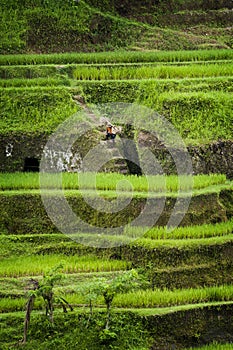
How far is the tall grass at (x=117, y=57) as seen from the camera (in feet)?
64.0

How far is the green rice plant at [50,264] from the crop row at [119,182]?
157 cm

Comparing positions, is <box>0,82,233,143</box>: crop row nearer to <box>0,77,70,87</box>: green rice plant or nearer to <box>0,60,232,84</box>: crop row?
<box>0,77,70,87</box>: green rice plant

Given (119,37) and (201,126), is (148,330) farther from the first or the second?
(119,37)

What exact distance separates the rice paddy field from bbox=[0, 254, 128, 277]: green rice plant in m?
0.01

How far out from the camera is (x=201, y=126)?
17.9 m

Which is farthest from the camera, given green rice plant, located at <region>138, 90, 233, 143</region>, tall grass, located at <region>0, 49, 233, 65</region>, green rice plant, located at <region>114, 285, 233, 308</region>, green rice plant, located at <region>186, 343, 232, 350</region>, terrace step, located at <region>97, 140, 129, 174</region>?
tall grass, located at <region>0, 49, 233, 65</region>

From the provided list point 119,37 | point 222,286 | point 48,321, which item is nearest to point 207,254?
point 222,286

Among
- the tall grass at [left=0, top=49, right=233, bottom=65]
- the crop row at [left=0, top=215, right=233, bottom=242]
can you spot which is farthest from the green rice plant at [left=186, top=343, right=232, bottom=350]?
the tall grass at [left=0, top=49, right=233, bottom=65]

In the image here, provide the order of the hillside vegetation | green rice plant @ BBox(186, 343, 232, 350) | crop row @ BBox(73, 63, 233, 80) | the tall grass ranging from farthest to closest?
the hillside vegetation, the tall grass, crop row @ BBox(73, 63, 233, 80), green rice plant @ BBox(186, 343, 232, 350)

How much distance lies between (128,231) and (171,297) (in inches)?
59.1

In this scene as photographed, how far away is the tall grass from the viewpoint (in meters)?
19.5

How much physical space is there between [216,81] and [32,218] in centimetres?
505

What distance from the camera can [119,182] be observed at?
16.2 metres

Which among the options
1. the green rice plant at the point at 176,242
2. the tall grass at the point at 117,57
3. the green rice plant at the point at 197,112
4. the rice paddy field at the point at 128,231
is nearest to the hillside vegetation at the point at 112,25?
the tall grass at the point at 117,57
